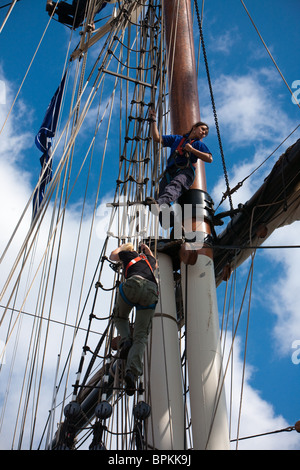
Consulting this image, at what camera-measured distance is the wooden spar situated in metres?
4.61

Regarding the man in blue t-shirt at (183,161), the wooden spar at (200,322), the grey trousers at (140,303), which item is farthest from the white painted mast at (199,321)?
the grey trousers at (140,303)

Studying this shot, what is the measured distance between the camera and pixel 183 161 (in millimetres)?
5332

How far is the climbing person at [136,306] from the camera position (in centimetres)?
415

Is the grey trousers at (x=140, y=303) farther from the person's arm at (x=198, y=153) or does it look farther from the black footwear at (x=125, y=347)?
the person's arm at (x=198, y=153)

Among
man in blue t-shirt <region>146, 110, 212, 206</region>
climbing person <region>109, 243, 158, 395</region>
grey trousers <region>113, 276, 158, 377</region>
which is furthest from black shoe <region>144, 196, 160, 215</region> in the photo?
grey trousers <region>113, 276, 158, 377</region>

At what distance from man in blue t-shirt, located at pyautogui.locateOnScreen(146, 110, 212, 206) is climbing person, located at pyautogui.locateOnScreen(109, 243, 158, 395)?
783 mm

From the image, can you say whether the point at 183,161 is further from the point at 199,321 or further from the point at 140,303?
the point at 140,303

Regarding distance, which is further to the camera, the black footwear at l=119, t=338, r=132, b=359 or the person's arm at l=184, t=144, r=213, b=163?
the person's arm at l=184, t=144, r=213, b=163

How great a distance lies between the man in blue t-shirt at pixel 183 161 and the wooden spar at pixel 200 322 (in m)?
0.45

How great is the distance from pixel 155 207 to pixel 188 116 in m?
1.73

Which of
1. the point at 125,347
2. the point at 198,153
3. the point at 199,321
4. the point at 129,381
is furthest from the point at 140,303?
the point at 198,153

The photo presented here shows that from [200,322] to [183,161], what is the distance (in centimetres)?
143

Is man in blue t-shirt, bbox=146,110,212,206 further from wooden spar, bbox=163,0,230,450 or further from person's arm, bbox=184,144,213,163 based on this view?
wooden spar, bbox=163,0,230,450

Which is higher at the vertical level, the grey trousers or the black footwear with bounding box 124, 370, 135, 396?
the grey trousers
